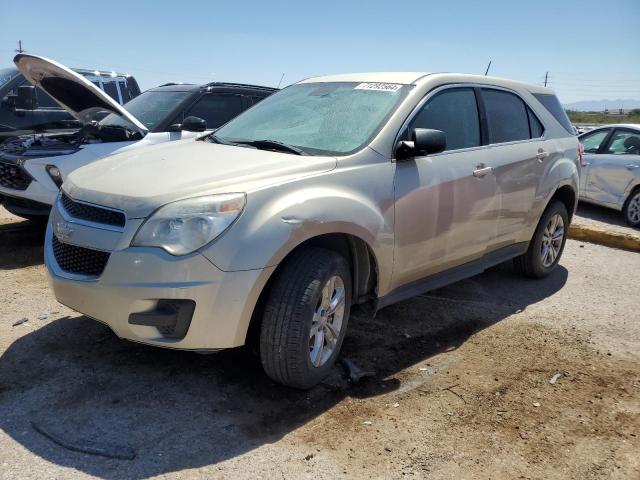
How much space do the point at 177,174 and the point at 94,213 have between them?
1.59 ft

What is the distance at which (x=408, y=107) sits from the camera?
3.92 metres

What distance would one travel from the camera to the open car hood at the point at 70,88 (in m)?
5.59

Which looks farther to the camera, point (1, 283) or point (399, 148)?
point (1, 283)

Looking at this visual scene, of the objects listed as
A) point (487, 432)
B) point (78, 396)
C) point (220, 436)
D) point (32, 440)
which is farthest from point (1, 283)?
point (487, 432)

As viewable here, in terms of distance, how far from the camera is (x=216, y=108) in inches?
283

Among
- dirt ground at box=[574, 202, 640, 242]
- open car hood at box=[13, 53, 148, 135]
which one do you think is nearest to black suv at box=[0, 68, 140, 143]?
open car hood at box=[13, 53, 148, 135]

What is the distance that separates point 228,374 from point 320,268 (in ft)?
2.98

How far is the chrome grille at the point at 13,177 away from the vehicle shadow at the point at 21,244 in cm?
64

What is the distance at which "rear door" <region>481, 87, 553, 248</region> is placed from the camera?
472cm

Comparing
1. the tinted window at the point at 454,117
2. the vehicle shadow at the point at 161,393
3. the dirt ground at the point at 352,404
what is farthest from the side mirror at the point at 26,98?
the tinted window at the point at 454,117

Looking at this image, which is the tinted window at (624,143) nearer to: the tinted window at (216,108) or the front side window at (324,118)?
the tinted window at (216,108)

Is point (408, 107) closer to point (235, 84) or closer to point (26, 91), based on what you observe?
point (235, 84)

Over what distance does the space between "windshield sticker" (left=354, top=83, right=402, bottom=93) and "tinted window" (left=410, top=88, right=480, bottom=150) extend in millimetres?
240

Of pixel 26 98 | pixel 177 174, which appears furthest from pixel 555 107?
pixel 26 98
